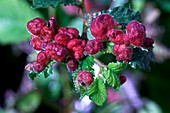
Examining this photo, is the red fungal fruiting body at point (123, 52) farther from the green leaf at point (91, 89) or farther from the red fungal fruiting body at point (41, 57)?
the red fungal fruiting body at point (41, 57)

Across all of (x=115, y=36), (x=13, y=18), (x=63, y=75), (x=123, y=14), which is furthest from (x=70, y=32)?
(x=13, y=18)

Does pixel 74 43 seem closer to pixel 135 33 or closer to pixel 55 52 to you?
pixel 55 52

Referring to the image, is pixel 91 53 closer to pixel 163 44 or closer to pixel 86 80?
pixel 86 80

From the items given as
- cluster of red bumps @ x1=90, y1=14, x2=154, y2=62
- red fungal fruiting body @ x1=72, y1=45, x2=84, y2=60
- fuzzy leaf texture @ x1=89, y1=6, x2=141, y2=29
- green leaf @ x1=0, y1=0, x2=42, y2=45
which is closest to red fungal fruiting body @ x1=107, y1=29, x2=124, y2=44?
cluster of red bumps @ x1=90, y1=14, x2=154, y2=62

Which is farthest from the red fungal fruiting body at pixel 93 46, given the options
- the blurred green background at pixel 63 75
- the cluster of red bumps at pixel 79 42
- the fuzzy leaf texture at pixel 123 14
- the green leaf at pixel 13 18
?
the green leaf at pixel 13 18

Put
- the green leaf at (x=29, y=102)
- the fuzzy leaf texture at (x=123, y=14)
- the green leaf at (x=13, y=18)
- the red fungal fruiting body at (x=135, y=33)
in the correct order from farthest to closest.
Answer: the green leaf at (x=29, y=102) < the green leaf at (x=13, y=18) < the fuzzy leaf texture at (x=123, y=14) < the red fungal fruiting body at (x=135, y=33)
